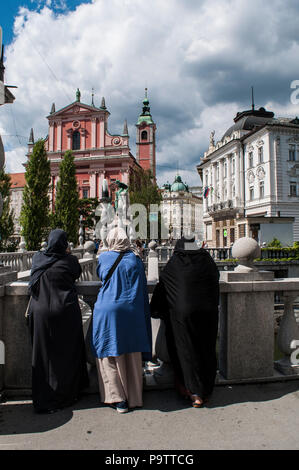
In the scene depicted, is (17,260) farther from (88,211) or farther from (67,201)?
(88,211)

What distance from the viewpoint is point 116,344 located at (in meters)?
2.97

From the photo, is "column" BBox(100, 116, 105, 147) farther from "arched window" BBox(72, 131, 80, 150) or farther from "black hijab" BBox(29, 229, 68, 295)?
"black hijab" BBox(29, 229, 68, 295)

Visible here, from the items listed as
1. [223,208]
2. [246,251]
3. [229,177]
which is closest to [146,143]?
[229,177]

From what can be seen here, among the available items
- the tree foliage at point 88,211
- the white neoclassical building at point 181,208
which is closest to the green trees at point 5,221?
the tree foliage at point 88,211

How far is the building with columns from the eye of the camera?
55.9m

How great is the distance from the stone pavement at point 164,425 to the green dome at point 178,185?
4599 inches

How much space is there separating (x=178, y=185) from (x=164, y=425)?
119475 millimetres

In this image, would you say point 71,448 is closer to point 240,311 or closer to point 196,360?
point 196,360

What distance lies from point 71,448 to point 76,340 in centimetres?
91

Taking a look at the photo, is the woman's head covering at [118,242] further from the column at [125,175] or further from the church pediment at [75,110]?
the church pediment at [75,110]

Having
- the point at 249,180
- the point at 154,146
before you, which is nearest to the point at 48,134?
the point at 154,146

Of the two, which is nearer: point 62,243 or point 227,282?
point 62,243

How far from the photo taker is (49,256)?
3.13 meters
